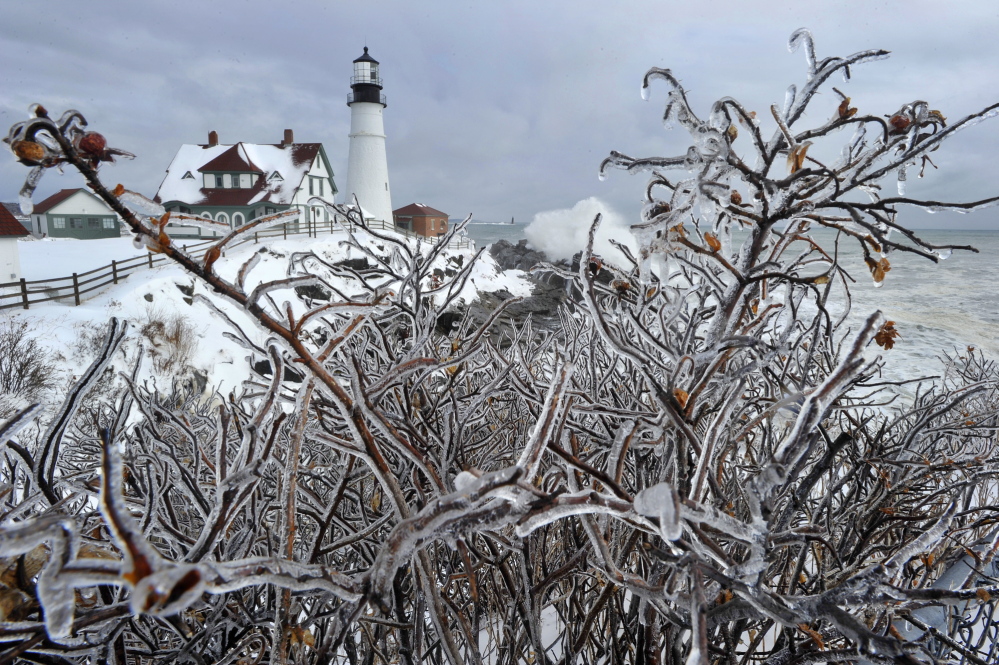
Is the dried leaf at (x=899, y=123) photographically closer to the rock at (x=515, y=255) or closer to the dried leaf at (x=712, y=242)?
the dried leaf at (x=712, y=242)

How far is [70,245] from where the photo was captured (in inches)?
1216

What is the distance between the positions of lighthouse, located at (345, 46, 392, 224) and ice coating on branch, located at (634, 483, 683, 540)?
139ft

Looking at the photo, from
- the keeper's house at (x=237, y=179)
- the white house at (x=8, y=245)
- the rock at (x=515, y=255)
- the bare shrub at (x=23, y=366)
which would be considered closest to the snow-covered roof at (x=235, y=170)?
the keeper's house at (x=237, y=179)

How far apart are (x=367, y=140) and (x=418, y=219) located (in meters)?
13.8

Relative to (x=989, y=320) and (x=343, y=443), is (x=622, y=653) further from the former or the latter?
(x=989, y=320)

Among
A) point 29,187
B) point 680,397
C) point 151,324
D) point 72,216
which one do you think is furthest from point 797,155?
point 72,216

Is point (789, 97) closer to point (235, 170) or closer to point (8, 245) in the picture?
point (8, 245)

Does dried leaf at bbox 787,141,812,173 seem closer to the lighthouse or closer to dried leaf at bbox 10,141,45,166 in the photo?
dried leaf at bbox 10,141,45,166

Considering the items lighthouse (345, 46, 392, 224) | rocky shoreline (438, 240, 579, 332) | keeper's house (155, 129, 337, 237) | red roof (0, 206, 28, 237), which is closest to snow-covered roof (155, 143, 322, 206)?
keeper's house (155, 129, 337, 237)

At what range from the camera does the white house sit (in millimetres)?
20672

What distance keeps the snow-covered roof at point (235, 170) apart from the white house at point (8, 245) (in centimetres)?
1511

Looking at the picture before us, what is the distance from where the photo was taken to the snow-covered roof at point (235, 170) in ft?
122

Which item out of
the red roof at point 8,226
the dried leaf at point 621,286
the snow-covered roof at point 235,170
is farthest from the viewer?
the snow-covered roof at point 235,170

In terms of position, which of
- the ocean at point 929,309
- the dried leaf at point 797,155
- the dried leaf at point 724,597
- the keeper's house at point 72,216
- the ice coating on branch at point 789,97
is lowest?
the ocean at point 929,309
